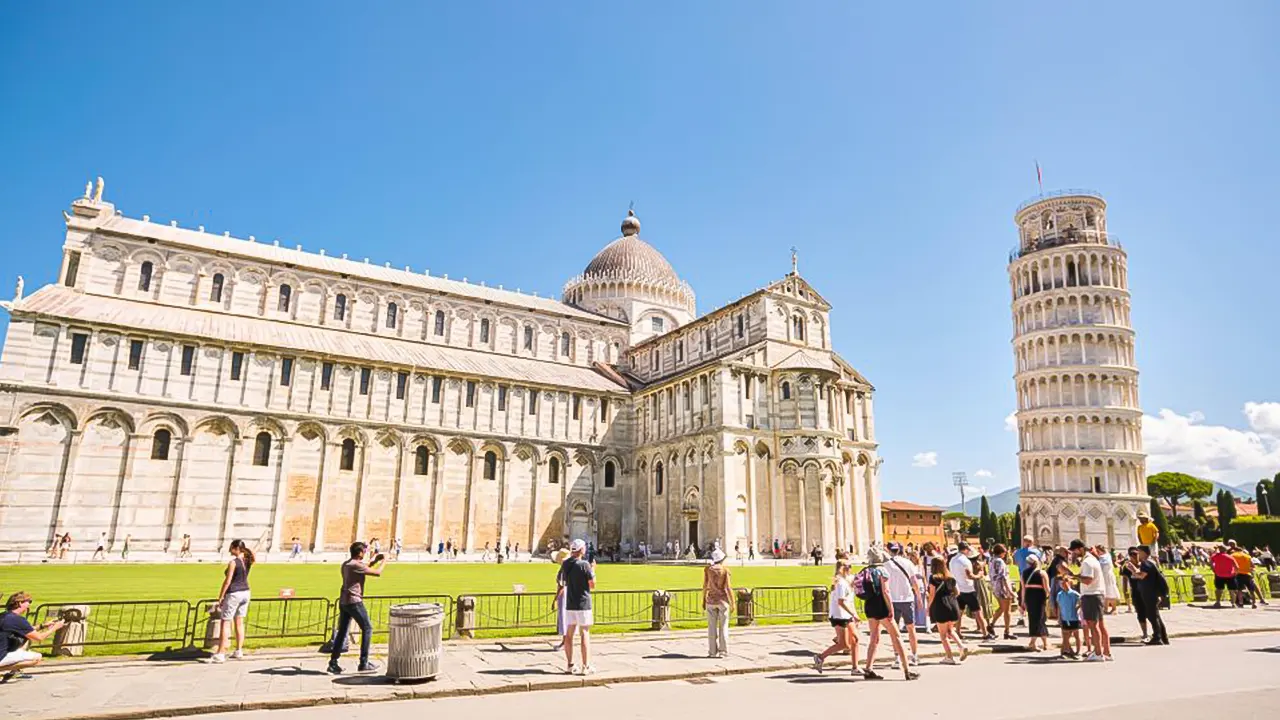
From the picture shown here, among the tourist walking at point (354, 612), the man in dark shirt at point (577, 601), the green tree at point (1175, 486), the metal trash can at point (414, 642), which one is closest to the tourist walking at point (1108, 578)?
the man in dark shirt at point (577, 601)

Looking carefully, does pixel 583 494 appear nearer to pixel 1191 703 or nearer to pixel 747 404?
pixel 747 404

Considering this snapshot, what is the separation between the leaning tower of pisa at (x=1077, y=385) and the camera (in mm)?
59781

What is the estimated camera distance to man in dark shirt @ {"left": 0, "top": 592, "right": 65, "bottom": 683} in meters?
9.16

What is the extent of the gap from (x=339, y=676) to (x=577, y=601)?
3.48 metres

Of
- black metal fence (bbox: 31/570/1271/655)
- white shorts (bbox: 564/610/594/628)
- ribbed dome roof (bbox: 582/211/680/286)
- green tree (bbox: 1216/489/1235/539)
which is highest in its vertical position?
ribbed dome roof (bbox: 582/211/680/286)

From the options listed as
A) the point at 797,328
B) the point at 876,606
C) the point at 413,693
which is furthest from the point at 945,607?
the point at 797,328

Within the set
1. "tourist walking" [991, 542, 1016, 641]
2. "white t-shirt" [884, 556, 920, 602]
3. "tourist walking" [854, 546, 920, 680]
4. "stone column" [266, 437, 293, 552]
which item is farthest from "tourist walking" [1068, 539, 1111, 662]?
"stone column" [266, 437, 293, 552]

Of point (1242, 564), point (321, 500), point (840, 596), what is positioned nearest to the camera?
point (840, 596)

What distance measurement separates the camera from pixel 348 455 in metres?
41.0

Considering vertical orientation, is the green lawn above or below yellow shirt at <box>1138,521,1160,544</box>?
below

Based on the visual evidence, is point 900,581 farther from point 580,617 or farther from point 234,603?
point 234,603

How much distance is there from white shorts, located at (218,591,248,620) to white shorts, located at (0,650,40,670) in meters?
2.23

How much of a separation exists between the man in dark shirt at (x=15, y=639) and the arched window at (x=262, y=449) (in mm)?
30863

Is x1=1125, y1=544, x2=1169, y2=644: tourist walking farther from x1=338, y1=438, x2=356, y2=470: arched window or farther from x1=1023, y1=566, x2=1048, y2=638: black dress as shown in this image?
x1=338, y1=438, x2=356, y2=470: arched window
